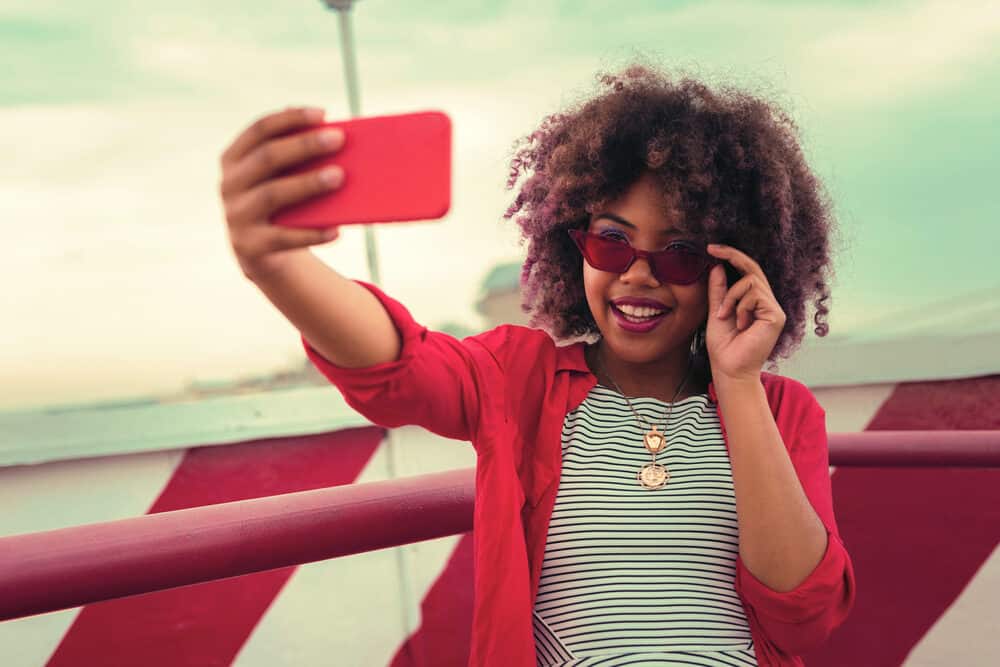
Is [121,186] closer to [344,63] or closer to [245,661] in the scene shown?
[344,63]

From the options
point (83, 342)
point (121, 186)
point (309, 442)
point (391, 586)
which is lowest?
point (391, 586)

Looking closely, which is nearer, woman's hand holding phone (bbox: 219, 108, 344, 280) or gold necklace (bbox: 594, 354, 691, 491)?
woman's hand holding phone (bbox: 219, 108, 344, 280)

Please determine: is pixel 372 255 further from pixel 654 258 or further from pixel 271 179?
pixel 271 179

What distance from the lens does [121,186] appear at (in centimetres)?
170

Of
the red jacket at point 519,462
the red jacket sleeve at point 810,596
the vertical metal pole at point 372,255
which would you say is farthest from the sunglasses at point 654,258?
the vertical metal pole at point 372,255

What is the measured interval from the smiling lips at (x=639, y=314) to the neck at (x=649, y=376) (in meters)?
0.11

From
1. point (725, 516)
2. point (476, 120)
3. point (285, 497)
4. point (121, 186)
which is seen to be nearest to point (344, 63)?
point (476, 120)

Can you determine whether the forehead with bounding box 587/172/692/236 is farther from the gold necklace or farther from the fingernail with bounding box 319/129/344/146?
the fingernail with bounding box 319/129/344/146

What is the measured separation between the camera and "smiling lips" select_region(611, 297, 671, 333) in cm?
126

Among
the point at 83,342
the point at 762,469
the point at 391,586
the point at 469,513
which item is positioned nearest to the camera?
the point at 762,469

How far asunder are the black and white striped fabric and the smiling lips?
14 centimetres

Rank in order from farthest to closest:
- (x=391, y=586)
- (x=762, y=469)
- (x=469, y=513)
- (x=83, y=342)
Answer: (x=391, y=586) → (x=83, y=342) → (x=469, y=513) → (x=762, y=469)

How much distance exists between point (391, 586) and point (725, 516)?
806 mm

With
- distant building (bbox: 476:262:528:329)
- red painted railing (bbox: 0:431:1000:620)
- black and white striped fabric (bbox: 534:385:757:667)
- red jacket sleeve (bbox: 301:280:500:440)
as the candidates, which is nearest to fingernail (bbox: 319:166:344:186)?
red jacket sleeve (bbox: 301:280:500:440)
